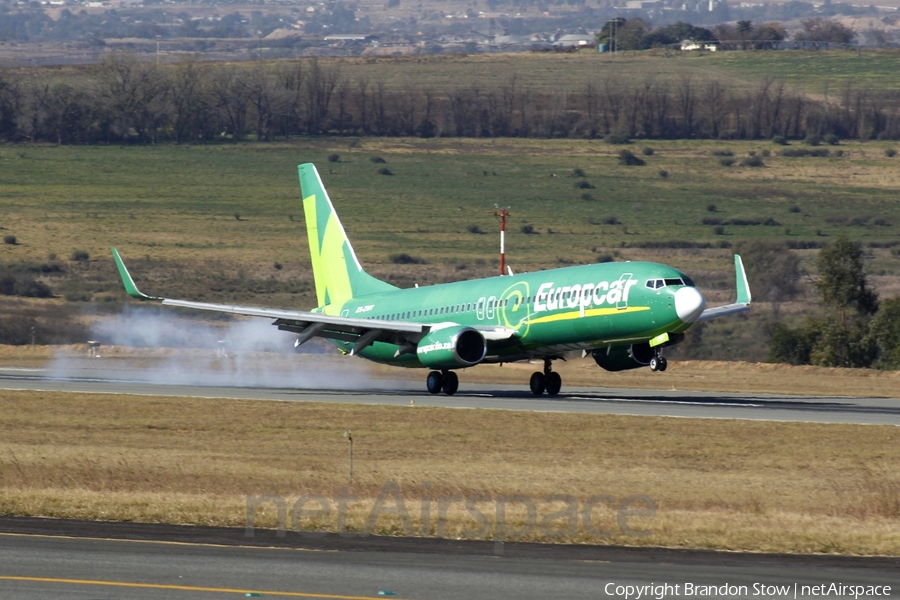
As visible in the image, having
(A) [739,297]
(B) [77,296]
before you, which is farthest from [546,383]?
(B) [77,296]

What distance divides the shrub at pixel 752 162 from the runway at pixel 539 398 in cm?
10915

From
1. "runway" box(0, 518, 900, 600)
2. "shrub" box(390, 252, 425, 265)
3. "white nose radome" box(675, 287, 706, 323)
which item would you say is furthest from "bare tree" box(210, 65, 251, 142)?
"runway" box(0, 518, 900, 600)

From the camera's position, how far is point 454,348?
44.5m

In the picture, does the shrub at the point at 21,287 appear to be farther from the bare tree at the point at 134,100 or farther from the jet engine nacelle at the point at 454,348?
the bare tree at the point at 134,100

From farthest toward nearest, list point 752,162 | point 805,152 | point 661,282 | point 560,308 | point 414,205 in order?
1. point 805,152
2. point 752,162
3. point 414,205
4. point 560,308
5. point 661,282

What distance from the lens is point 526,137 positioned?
17550cm

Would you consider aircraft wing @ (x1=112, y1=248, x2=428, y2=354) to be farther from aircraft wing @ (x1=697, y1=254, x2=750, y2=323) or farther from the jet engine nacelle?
aircraft wing @ (x1=697, y1=254, x2=750, y2=323)

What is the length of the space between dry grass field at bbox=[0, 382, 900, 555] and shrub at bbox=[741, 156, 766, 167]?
123 m

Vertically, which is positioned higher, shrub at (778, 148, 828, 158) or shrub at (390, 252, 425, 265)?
shrub at (778, 148, 828, 158)

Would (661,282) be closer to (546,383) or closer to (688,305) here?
(688,305)

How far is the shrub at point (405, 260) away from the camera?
112m

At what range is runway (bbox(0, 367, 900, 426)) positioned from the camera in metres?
39.7

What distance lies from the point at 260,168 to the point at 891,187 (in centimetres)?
6651

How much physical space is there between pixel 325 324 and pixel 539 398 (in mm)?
7697
